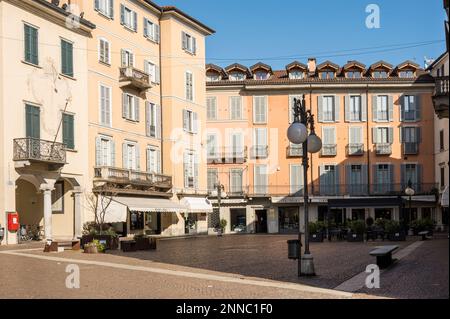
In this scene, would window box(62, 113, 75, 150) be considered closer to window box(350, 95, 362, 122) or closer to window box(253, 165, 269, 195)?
window box(253, 165, 269, 195)

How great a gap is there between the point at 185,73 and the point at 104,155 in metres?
10.9

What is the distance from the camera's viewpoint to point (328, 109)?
59469 millimetres

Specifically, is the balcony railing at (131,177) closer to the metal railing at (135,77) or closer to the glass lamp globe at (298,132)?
the metal railing at (135,77)

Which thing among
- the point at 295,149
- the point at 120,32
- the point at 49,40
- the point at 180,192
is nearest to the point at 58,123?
the point at 49,40

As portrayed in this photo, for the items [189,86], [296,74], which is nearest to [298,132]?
[189,86]

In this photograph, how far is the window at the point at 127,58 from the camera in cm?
4118

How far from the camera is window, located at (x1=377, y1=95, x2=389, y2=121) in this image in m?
59.0

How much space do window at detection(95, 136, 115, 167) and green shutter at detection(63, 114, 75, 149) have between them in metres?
2.55

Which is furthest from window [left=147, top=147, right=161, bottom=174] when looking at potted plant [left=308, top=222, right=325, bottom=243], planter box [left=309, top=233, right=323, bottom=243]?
planter box [left=309, top=233, right=323, bottom=243]

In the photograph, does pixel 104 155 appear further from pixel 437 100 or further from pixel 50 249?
pixel 437 100

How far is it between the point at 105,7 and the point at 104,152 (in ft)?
27.9

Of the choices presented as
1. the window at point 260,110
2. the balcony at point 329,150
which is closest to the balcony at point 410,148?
the balcony at point 329,150

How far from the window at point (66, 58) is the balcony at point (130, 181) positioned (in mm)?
5690

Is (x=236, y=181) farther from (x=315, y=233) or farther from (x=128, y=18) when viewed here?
(x=315, y=233)
